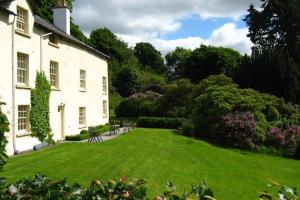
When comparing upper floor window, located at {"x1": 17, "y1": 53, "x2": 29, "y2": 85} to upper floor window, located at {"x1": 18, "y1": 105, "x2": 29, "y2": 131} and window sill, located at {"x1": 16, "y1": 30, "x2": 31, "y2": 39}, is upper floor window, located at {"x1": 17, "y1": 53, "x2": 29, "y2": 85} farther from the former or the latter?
upper floor window, located at {"x1": 18, "y1": 105, "x2": 29, "y2": 131}

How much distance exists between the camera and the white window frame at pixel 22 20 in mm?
22172

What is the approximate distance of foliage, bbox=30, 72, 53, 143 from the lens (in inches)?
904

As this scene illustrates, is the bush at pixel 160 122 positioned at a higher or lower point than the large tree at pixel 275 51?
lower

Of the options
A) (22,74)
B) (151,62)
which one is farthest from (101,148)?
(151,62)

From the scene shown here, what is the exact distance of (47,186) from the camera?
14.3 ft

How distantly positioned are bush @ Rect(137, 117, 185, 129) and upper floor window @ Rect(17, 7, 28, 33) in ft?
61.1

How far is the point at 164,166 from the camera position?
1798 cm

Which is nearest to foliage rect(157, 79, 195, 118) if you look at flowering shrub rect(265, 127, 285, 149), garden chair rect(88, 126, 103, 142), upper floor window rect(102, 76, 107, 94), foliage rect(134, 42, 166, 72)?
upper floor window rect(102, 76, 107, 94)

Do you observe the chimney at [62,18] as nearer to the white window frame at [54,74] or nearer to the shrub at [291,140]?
the white window frame at [54,74]

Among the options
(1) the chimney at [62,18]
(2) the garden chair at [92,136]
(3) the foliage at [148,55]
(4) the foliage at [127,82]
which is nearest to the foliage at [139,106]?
(4) the foliage at [127,82]

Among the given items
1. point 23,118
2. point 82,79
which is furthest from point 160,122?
point 23,118

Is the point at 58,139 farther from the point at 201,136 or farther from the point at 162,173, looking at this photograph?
the point at 162,173

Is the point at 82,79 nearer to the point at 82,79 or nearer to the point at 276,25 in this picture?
the point at 82,79

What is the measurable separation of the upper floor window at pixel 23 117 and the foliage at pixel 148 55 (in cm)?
7942
